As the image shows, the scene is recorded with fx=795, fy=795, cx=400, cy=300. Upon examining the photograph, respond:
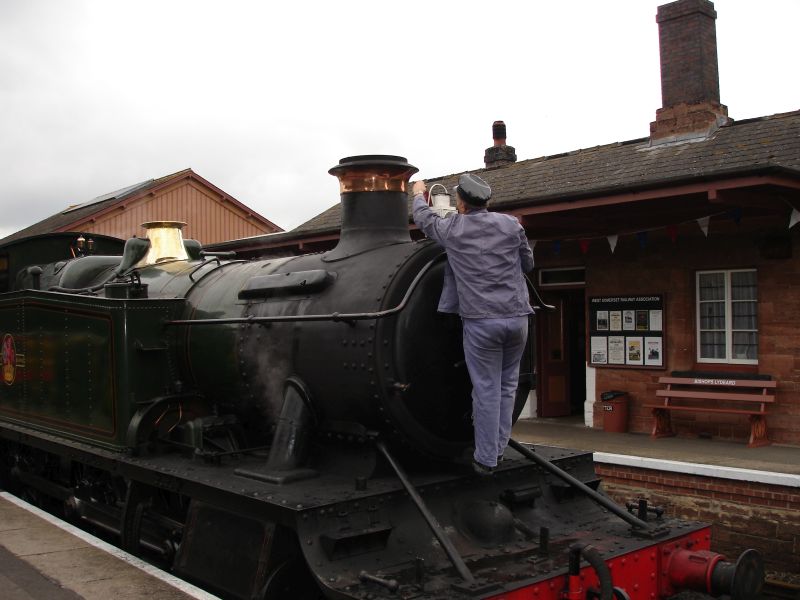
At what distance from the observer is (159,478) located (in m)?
4.50

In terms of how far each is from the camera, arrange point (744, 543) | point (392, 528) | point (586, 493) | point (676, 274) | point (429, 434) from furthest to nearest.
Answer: point (676, 274), point (744, 543), point (586, 493), point (429, 434), point (392, 528)

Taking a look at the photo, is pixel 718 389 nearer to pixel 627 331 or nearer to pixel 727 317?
pixel 727 317

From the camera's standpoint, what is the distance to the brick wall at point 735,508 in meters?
6.28

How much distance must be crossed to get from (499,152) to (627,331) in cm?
643

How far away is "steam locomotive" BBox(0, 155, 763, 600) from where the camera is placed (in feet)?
12.1

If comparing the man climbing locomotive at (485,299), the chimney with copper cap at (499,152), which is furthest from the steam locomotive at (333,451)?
the chimney with copper cap at (499,152)

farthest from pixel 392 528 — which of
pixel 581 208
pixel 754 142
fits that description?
pixel 754 142

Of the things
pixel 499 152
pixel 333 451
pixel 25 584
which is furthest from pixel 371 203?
pixel 499 152

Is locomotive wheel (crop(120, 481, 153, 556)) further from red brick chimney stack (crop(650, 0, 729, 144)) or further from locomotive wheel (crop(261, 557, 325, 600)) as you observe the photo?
red brick chimney stack (crop(650, 0, 729, 144))

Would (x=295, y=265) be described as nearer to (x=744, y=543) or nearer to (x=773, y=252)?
(x=744, y=543)

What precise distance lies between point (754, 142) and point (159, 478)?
Answer: 318 inches

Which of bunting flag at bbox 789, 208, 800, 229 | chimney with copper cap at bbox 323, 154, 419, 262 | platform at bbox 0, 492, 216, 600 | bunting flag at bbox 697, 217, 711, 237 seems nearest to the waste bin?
bunting flag at bbox 697, 217, 711, 237

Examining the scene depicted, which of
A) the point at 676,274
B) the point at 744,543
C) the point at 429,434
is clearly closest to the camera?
the point at 429,434

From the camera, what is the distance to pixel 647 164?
10.2 m
